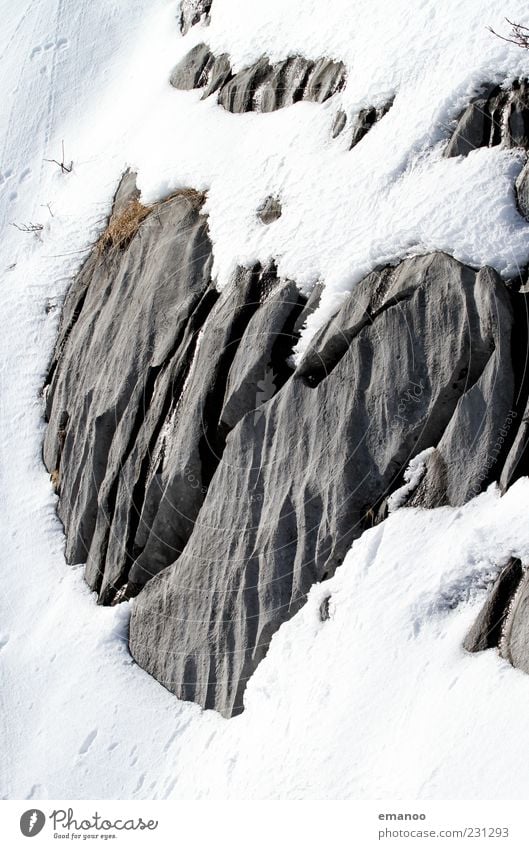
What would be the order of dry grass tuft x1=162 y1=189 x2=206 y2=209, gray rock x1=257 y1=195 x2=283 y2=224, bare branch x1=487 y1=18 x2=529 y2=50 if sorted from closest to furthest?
bare branch x1=487 y1=18 x2=529 y2=50, gray rock x1=257 y1=195 x2=283 y2=224, dry grass tuft x1=162 y1=189 x2=206 y2=209

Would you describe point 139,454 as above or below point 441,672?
above

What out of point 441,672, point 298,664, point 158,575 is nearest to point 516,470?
point 441,672

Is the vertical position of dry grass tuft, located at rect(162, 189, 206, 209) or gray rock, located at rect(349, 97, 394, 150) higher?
gray rock, located at rect(349, 97, 394, 150)

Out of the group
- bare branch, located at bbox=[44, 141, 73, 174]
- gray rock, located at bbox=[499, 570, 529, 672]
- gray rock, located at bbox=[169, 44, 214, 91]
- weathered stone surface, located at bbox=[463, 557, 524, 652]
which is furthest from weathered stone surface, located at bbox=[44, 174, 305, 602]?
gray rock, located at bbox=[499, 570, 529, 672]

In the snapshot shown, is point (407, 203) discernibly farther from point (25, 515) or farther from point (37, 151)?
point (37, 151)

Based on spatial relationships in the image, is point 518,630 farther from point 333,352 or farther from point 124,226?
point 124,226

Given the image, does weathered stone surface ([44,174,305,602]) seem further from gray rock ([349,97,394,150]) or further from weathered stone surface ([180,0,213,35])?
weathered stone surface ([180,0,213,35])

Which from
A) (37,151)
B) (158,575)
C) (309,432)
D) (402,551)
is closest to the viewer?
(402,551)

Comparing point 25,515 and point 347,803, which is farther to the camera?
A: point 25,515

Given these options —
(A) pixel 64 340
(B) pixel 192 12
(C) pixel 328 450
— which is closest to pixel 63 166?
(B) pixel 192 12
